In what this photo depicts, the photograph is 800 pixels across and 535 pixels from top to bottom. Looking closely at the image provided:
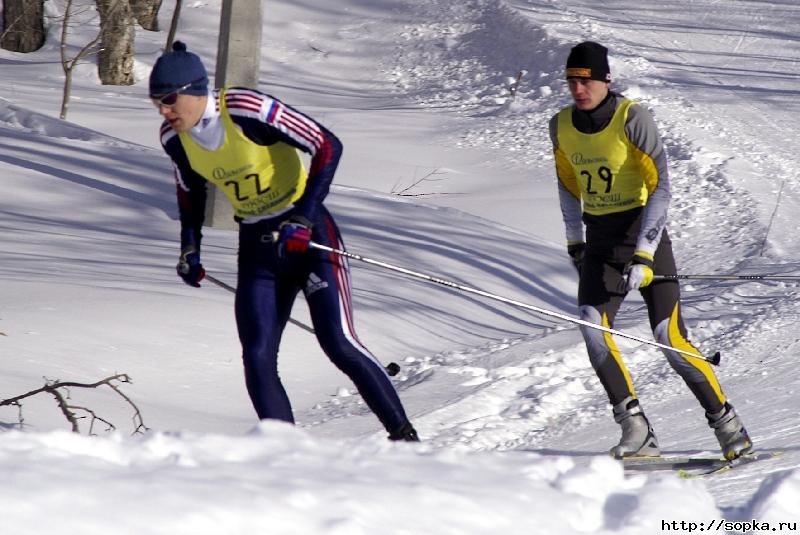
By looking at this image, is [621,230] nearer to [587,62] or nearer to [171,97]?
[587,62]

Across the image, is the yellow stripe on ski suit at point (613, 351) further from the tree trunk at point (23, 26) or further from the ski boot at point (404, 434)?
the tree trunk at point (23, 26)

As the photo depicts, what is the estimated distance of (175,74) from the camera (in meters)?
4.21

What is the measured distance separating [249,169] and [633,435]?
1960mm

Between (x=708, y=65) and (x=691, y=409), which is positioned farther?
(x=708, y=65)

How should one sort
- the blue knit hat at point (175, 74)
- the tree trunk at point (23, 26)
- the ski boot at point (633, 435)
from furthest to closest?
the tree trunk at point (23, 26), the ski boot at point (633, 435), the blue knit hat at point (175, 74)

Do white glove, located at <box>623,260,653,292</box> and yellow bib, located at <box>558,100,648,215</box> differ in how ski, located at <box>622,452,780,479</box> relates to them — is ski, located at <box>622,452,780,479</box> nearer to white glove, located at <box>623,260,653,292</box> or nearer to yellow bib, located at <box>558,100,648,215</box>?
white glove, located at <box>623,260,653,292</box>

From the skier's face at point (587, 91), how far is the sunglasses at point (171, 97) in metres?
1.51

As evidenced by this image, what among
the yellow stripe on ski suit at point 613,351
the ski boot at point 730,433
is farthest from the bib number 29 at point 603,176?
the ski boot at point 730,433

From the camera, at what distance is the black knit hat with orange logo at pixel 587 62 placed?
4723 millimetres

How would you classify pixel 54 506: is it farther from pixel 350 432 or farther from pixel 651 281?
pixel 350 432

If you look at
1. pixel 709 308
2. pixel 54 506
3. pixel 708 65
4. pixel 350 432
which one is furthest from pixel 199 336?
pixel 708 65

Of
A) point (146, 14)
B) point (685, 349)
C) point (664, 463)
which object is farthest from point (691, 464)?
point (146, 14)

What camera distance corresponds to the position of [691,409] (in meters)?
6.07

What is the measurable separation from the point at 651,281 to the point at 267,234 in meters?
1.62
